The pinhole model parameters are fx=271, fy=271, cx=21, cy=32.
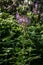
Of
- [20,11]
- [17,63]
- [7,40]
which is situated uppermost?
[20,11]

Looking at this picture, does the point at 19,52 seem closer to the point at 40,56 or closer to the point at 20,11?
the point at 40,56

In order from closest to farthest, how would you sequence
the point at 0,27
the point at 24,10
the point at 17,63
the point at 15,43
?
1. the point at 17,63
2. the point at 15,43
3. the point at 0,27
4. the point at 24,10

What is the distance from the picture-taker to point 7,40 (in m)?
4.82

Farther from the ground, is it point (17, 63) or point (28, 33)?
point (28, 33)

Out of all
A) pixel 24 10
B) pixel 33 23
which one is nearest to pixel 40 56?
pixel 33 23

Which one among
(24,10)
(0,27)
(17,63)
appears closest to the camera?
(17,63)

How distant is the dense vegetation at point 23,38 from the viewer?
4.57 metres

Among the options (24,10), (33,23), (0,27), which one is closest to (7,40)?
(0,27)

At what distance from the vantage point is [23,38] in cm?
475

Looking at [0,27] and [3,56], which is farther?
[0,27]

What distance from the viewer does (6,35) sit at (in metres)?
5.07

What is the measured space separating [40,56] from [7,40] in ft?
2.16

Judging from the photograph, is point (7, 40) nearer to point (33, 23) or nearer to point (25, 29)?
point (25, 29)

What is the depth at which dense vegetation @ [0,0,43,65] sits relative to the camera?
4.57 m
